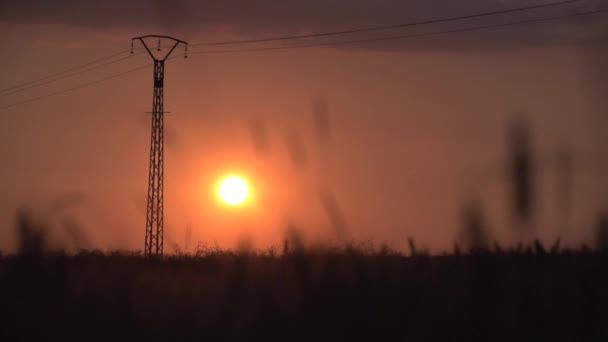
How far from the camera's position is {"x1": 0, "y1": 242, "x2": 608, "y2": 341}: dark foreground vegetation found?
22.5 ft

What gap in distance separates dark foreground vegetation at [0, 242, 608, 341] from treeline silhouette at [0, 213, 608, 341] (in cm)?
1

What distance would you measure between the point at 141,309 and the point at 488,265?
531 centimetres

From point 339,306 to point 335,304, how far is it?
4 centimetres

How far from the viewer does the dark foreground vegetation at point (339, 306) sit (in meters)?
6.85

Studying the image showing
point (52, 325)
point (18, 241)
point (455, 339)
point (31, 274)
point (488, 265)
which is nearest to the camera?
point (488, 265)

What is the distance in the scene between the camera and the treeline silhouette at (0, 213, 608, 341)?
6680 millimetres

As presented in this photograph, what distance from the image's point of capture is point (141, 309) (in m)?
9.43

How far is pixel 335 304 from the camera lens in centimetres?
783

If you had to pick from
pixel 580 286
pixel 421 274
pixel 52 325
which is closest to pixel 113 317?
pixel 52 325

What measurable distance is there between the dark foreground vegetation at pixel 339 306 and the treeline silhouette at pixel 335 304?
13 millimetres

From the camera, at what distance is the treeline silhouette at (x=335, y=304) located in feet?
21.9

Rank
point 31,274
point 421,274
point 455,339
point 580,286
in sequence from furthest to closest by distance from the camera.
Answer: point 421,274
point 31,274
point 455,339
point 580,286

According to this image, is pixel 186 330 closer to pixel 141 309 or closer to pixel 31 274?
pixel 141 309

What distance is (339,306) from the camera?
7.84 m
